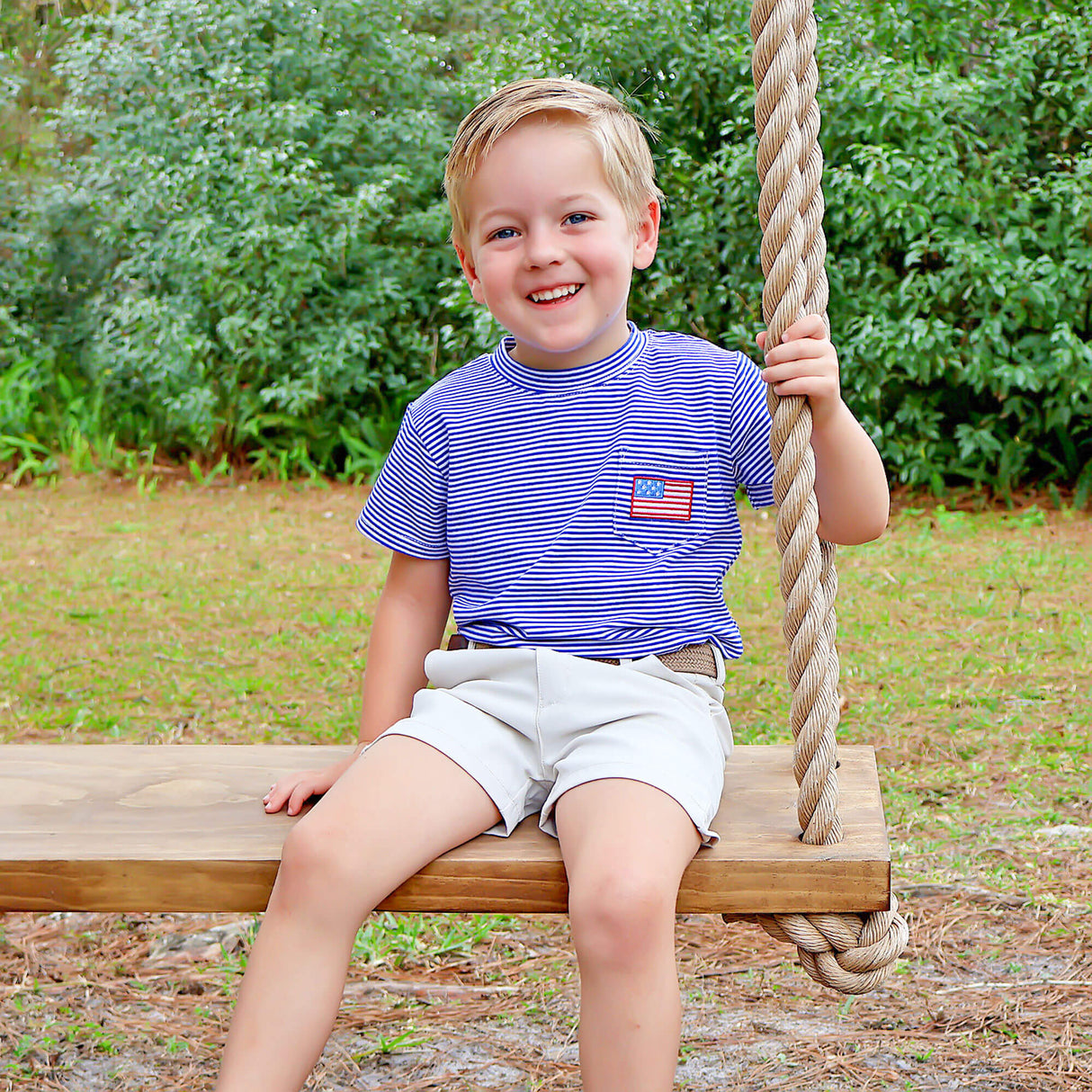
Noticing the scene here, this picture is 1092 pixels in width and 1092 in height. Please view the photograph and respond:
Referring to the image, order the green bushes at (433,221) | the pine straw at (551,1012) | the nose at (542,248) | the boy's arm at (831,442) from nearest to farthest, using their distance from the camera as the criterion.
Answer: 1. the boy's arm at (831,442)
2. the nose at (542,248)
3. the pine straw at (551,1012)
4. the green bushes at (433,221)

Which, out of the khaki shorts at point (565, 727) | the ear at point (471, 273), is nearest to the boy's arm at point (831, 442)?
the khaki shorts at point (565, 727)

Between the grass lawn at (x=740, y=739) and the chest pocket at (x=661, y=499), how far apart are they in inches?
38.0

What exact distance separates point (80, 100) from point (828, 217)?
4.84m

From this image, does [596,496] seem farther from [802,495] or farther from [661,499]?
[802,495]

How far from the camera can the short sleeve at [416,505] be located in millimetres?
1998

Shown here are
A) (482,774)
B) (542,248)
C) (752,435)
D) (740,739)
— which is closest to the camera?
(482,774)

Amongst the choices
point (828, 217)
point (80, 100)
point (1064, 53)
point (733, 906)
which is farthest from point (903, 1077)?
point (80, 100)

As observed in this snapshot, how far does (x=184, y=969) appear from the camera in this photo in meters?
2.72

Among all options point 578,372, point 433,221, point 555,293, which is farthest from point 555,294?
point 433,221

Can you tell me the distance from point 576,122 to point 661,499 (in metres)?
0.52

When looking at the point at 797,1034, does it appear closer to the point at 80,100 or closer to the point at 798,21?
the point at 798,21

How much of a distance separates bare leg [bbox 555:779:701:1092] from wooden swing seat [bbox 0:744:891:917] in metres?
0.06

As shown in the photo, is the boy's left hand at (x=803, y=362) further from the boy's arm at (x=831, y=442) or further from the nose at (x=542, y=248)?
the nose at (x=542, y=248)

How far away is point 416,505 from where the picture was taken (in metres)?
2.01
